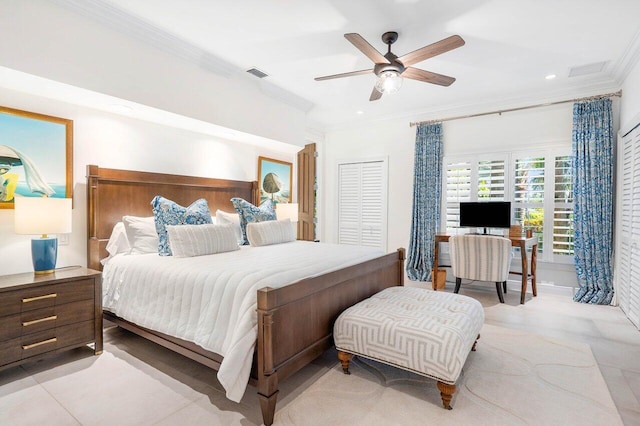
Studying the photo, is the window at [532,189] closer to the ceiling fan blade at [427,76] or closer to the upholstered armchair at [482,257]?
the upholstered armchair at [482,257]

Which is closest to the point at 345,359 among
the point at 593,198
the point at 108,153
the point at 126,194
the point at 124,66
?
the point at 126,194

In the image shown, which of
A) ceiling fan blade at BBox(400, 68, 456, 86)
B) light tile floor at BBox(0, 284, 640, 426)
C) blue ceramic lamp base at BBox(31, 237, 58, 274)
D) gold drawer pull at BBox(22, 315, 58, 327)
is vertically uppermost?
ceiling fan blade at BBox(400, 68, 456, 86)

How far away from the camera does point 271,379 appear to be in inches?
70.3

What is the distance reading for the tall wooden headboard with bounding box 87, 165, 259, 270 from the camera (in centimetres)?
307

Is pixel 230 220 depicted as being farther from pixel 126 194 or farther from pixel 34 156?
pixel 34 156

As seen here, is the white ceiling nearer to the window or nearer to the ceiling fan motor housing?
the ceiling fan motor housing

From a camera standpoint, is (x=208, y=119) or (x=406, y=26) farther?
(x=208, y=119)

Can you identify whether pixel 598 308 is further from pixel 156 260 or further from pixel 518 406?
pixel 156 260

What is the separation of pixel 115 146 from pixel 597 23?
460 centimetres

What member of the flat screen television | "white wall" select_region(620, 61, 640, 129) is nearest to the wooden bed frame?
the flat screen television

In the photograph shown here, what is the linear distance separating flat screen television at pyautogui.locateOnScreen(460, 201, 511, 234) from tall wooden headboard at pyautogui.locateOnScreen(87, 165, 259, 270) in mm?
3386

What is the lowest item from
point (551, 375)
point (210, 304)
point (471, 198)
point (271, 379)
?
point (551, 375)

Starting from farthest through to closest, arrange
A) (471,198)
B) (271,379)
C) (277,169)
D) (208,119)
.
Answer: (277,169), (471,198), (208,119), (271,379)

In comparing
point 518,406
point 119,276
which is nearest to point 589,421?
point 518,406
